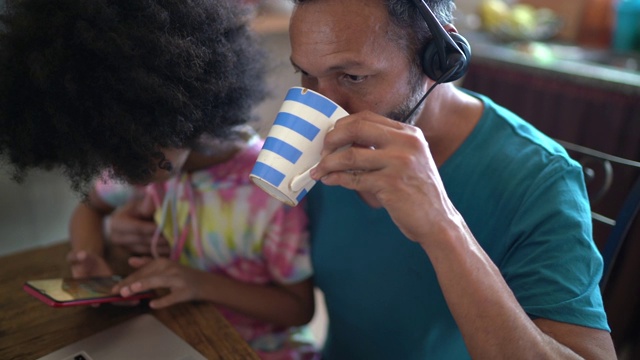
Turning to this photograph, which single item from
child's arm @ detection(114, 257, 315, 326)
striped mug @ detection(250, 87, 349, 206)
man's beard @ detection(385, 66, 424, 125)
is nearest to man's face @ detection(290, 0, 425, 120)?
man's beard @ detection(385, 66, 424, 125)

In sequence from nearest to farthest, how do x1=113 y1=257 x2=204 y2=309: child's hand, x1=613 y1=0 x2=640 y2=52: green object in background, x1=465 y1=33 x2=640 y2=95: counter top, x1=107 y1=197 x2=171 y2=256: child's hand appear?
1. x1=113 y1=257 x2=204 y2=309: child's hand
2. x1=107 y1=197 x2=171 y2=256: child's hand
3. x1=465 y1=33 x2=640 y2=95: counter top
4. x1=613 y1=0 x2=640 y2=52: green object in background

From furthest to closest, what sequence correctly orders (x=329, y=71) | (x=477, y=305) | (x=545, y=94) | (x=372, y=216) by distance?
(x=545, y=94) < (x=372, y=216) < (x=329, y=71) < (x=477, y=305)

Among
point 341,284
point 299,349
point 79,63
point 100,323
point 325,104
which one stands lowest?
point 299,349

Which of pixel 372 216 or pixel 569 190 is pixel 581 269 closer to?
pixel 569 190

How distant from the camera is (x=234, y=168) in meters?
1.15

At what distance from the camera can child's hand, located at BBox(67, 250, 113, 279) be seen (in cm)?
109

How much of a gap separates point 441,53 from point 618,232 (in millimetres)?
504

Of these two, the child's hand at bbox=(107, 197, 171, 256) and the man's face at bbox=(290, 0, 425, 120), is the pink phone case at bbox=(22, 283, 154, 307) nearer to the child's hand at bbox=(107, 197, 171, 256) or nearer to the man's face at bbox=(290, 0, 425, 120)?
the child's hand at bbox=(107, 197, 171, 256)

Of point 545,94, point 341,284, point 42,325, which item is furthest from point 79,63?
point 545,94

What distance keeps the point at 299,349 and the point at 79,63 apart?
2.41 feet

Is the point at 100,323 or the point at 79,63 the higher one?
the point at 79,63

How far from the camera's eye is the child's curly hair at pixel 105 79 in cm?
79

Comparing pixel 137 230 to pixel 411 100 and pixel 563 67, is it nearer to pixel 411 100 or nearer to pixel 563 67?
pixel 411 100

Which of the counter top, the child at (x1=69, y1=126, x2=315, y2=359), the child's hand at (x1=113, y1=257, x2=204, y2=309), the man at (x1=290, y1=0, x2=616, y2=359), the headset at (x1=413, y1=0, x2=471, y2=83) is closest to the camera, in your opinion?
the man at (x1=290, y1=0, x2=616, y2=359)
